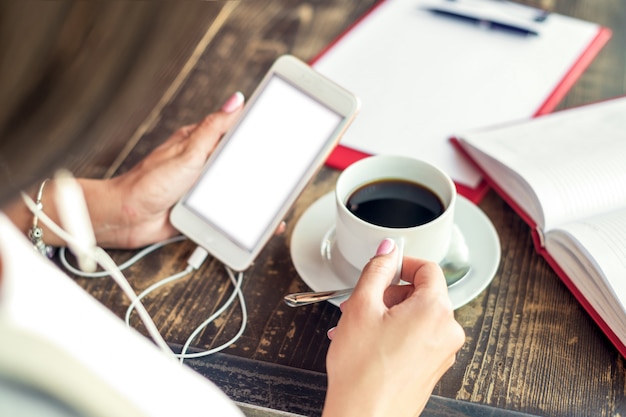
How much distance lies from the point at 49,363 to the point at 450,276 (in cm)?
53

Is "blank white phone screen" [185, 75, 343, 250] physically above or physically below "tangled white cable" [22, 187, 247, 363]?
above

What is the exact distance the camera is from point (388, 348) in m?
0.65

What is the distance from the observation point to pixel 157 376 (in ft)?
1.40

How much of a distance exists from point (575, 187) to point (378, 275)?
32 cm

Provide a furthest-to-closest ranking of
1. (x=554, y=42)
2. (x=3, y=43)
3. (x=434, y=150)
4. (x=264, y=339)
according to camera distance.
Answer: (x=554, y=42) < (x=434, y=150) < (x=264, y=339) < (x=3, y=43)

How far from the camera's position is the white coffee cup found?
749 millimetres

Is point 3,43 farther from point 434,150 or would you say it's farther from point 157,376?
point 434,150

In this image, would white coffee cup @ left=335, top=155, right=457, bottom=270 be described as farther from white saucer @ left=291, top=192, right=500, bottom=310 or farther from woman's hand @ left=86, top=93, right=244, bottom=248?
woman's hand @ left=86, top=93, right=244, bottom=248

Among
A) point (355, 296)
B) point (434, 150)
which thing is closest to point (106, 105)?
point (355, 296)

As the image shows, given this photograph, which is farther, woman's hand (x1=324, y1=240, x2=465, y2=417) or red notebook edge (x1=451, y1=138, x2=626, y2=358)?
red notebook edge (x1=451, y1=138, x2=626, y2=358)

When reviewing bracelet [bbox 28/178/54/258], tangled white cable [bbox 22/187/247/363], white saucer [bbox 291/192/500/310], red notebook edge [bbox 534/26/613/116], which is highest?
red notebook edge [bbox 534/26/613/116]

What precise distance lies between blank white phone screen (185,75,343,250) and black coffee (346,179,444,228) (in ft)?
0.28

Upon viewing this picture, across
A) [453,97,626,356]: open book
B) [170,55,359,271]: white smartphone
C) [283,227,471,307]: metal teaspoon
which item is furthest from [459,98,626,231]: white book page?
[170,55,359,271]: white smartphone

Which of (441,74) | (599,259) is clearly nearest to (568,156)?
(599,259)
